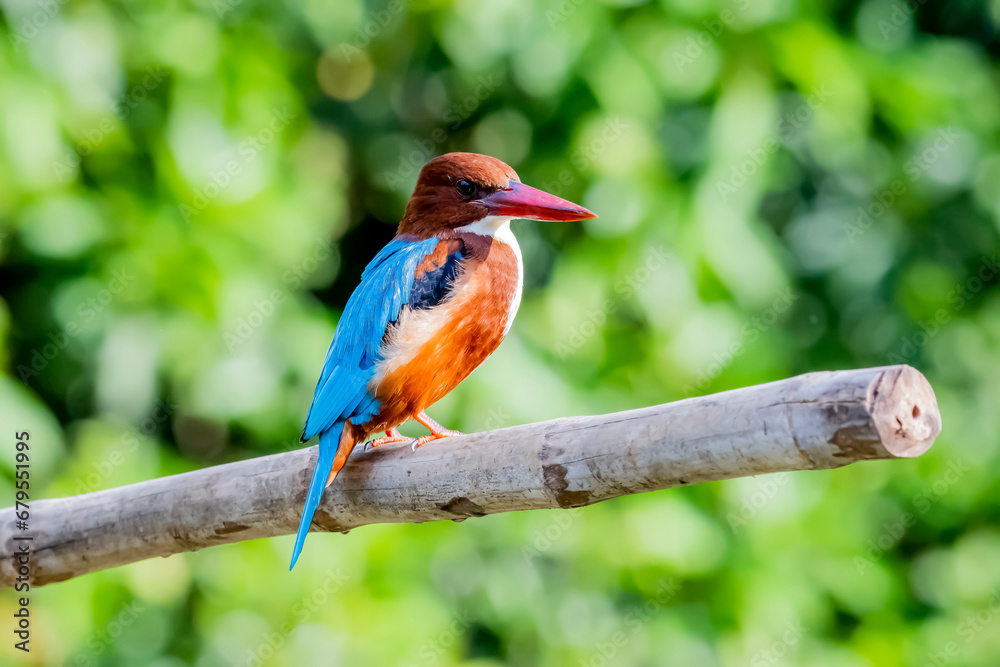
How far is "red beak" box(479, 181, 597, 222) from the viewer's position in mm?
1742

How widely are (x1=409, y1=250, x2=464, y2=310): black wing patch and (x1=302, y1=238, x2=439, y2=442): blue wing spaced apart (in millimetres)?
16

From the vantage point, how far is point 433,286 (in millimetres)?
1778

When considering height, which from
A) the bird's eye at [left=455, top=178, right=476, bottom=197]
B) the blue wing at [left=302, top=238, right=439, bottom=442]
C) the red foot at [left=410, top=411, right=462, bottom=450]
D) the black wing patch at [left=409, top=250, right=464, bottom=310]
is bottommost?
the red foot at [left=410, top=411, right=462, bottom=450]

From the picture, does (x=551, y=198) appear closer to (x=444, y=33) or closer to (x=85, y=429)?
(x=444, y=33)

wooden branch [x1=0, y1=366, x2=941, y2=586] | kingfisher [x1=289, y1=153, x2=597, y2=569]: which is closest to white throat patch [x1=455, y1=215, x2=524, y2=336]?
kingfisher [x1=289, y1=153, x2=597, y2=569]

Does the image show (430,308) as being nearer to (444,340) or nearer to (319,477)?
(444,340)

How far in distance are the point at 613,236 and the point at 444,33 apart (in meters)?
0.74

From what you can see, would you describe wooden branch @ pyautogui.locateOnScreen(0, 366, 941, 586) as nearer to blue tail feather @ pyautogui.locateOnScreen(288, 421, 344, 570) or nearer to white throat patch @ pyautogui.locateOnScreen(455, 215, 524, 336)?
blue tail feather @ pyautogui.locateOnScreen(288, 421, 344, 570)

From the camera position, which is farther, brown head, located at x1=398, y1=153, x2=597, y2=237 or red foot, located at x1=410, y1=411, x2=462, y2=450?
brown head, located at x1=398, y1=153, x2=597, y2=237

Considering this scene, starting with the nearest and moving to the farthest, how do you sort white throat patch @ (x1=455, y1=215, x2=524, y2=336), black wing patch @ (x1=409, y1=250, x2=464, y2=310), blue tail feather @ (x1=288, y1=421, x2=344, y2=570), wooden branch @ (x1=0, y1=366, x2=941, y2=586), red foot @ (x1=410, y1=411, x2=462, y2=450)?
wooden branch @ (x1=0, y1=366, x2=941, y2=586), blue tail feather @ (x1=288, y1=421, x2=344, y2=570), red foot @ (x1=410, y1=411, x2=462, y2=450), black wing patch @ (x1=409, y1=250, x2=464, y2=310), white throat patch @ (x1=455, y1=215, x2=524, y2=336)

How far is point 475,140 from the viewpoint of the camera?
9.24 ft

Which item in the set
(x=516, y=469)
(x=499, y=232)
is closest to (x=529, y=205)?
(x=499, y=232)

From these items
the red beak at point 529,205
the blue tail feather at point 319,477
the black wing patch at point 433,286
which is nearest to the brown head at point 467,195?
the red beak at point 529,205

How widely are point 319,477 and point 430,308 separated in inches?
15.2
